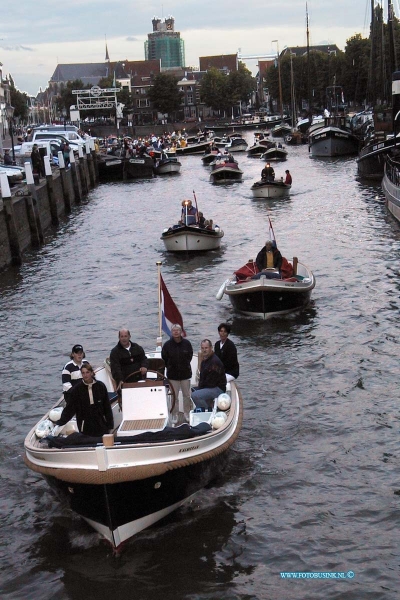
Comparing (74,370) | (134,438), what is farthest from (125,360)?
(134,438)

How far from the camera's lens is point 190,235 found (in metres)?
31.3

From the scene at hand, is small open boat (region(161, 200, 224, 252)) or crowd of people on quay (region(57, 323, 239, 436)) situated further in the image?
small open boat (region(161, 200, 224, 252))

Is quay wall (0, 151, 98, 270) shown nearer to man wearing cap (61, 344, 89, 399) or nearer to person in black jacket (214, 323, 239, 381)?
person in black jacket (214, 323, 239, 381)

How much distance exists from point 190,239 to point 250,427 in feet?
55.0

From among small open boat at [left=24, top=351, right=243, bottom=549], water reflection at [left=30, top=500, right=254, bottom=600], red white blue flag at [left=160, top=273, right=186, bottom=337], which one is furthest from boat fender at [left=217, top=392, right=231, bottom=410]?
red white blue flag at [left=160, top=273, right=186, bottom=337]

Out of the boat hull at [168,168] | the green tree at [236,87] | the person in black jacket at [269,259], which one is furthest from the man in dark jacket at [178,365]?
the green tree at [236,87]

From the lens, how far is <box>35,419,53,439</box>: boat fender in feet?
40.1

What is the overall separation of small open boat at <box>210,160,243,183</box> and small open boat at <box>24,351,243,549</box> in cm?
4686

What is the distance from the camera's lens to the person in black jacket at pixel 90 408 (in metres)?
11.9

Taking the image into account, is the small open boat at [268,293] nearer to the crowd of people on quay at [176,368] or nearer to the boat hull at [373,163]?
the crowd of people on quay at [176,368]

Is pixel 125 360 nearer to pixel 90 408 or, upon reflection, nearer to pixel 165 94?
pixel 90 408

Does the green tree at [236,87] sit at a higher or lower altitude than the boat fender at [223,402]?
higher

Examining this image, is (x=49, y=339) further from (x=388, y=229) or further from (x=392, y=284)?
(x=388, y=229)

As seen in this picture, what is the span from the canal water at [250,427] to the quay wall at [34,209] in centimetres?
91
